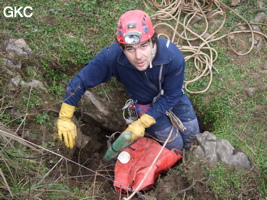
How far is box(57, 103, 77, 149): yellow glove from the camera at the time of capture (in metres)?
3.03

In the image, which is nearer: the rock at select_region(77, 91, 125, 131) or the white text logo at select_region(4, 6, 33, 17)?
the rock at select_region(77, 91, 125, 131)

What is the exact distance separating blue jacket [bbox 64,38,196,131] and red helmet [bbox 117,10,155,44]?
32cm

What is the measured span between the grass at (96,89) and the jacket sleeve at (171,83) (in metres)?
0.74

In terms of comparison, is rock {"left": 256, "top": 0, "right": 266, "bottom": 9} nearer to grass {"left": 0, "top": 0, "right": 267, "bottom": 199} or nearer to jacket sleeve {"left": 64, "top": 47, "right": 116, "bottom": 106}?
grass {"left": 0, "top": 0, "right": 267, "bottom": 199}

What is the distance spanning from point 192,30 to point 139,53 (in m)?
2.23

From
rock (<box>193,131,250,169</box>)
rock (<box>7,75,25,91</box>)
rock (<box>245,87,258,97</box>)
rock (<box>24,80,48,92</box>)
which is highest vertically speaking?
rock (<box>7,75,25,91</box>)

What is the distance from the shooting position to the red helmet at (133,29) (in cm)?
238

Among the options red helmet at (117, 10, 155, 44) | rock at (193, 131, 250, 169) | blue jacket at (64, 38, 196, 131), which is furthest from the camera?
rock at (193, 131, 250, 169)

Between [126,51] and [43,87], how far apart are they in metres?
1.37

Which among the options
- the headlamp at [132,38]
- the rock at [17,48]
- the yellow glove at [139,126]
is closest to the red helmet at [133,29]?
the headlamp at [132,38]

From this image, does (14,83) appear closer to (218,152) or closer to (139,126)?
(139,126)

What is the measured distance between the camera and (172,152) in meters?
3.26

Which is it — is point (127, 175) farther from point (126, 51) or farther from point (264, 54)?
point (264, 54)

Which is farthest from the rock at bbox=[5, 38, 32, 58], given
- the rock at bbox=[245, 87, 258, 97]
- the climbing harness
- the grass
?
the rock at bbox=[245, 87, 258, 97]
